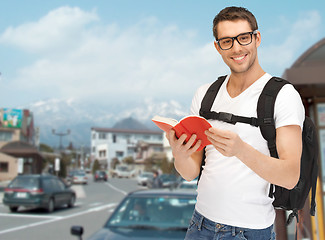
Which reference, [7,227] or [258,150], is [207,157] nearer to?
[258,150]

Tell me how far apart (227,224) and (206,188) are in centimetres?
17

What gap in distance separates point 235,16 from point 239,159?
23.7 inches

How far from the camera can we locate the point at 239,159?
5.18ft

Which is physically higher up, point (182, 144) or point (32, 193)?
point (182, 144)

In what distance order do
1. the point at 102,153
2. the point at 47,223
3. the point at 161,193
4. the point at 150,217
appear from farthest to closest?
1. the point at 102,153
2. the point at 47,223
3. the point at 161,193
4. the point at 150,217

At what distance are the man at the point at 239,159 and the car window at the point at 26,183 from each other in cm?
1597

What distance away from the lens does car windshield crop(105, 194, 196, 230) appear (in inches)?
216

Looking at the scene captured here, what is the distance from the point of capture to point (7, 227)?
41.1 feet

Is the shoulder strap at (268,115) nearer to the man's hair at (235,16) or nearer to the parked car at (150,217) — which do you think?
the man's hair at (235,16)

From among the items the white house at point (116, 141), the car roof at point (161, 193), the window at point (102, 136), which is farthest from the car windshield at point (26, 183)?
the window at point (102, 136)

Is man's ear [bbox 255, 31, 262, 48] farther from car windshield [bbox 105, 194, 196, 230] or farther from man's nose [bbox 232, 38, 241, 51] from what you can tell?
car windshield [bbox 105, 194, 196, 230]

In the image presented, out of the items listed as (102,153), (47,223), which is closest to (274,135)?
(47,223)

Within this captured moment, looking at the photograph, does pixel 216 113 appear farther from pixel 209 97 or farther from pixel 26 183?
pixel 26 183

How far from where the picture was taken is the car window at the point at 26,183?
55.0 feet
